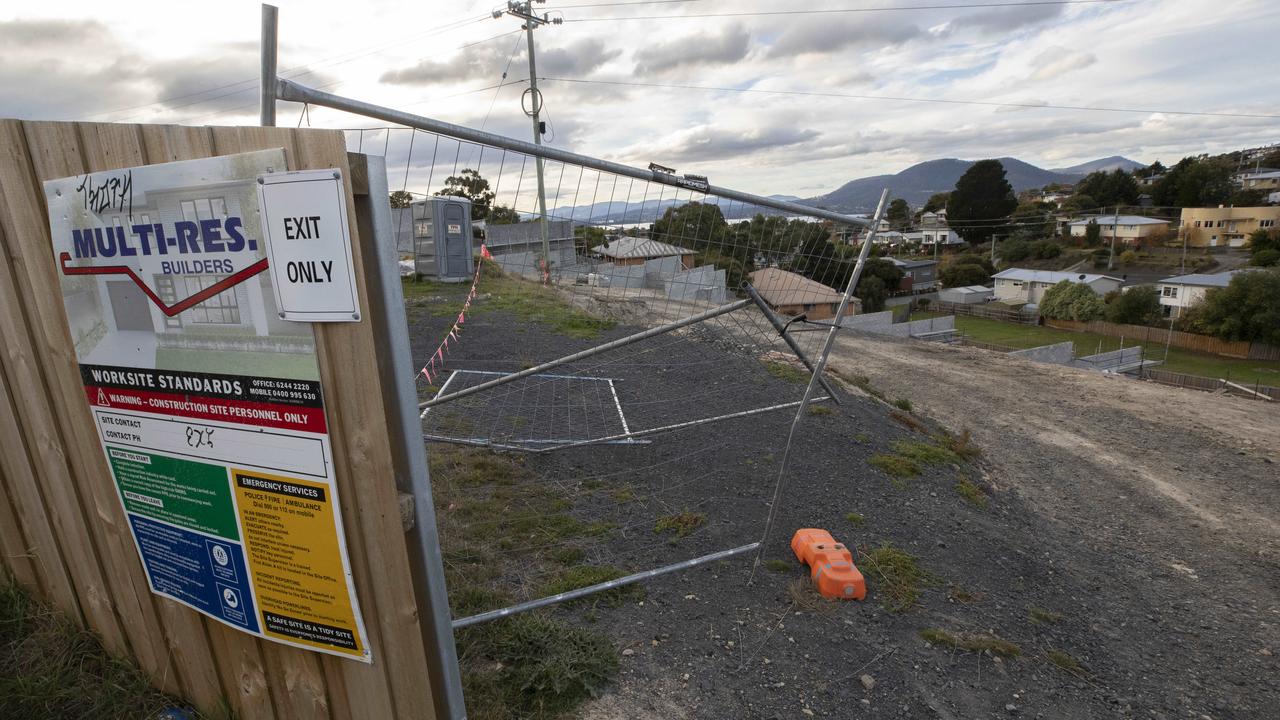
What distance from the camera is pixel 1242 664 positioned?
3.75 meters

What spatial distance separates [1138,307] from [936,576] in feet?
145

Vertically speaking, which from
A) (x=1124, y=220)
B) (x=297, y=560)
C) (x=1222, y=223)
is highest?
(x=297, y=560)

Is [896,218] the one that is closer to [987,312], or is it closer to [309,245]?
[987,312]

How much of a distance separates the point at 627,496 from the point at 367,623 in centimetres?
330

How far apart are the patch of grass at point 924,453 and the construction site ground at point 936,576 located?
4.2 inches

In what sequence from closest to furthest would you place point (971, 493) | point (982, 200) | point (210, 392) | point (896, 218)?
point (210, 392) < point (971, 493) < point (896, 218) < point (982, 200)

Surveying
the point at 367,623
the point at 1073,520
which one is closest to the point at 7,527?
the point at 367,623

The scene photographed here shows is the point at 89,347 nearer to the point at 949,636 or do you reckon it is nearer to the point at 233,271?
the point at 233,271

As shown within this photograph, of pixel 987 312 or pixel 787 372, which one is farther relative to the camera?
pixel 987 312

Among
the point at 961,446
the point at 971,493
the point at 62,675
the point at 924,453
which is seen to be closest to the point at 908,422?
the point at 961,446

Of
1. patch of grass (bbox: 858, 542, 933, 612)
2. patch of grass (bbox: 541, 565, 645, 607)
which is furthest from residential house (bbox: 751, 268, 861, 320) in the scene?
patch of grass (bbox: 541, 565, 645, 607)

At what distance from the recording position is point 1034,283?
47.9m

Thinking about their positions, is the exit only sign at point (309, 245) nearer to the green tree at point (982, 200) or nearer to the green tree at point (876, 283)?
the green tree at point (876, 283)

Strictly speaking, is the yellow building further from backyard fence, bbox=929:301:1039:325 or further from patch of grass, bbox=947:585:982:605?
patch of grass, bbox=947:585:982:605
